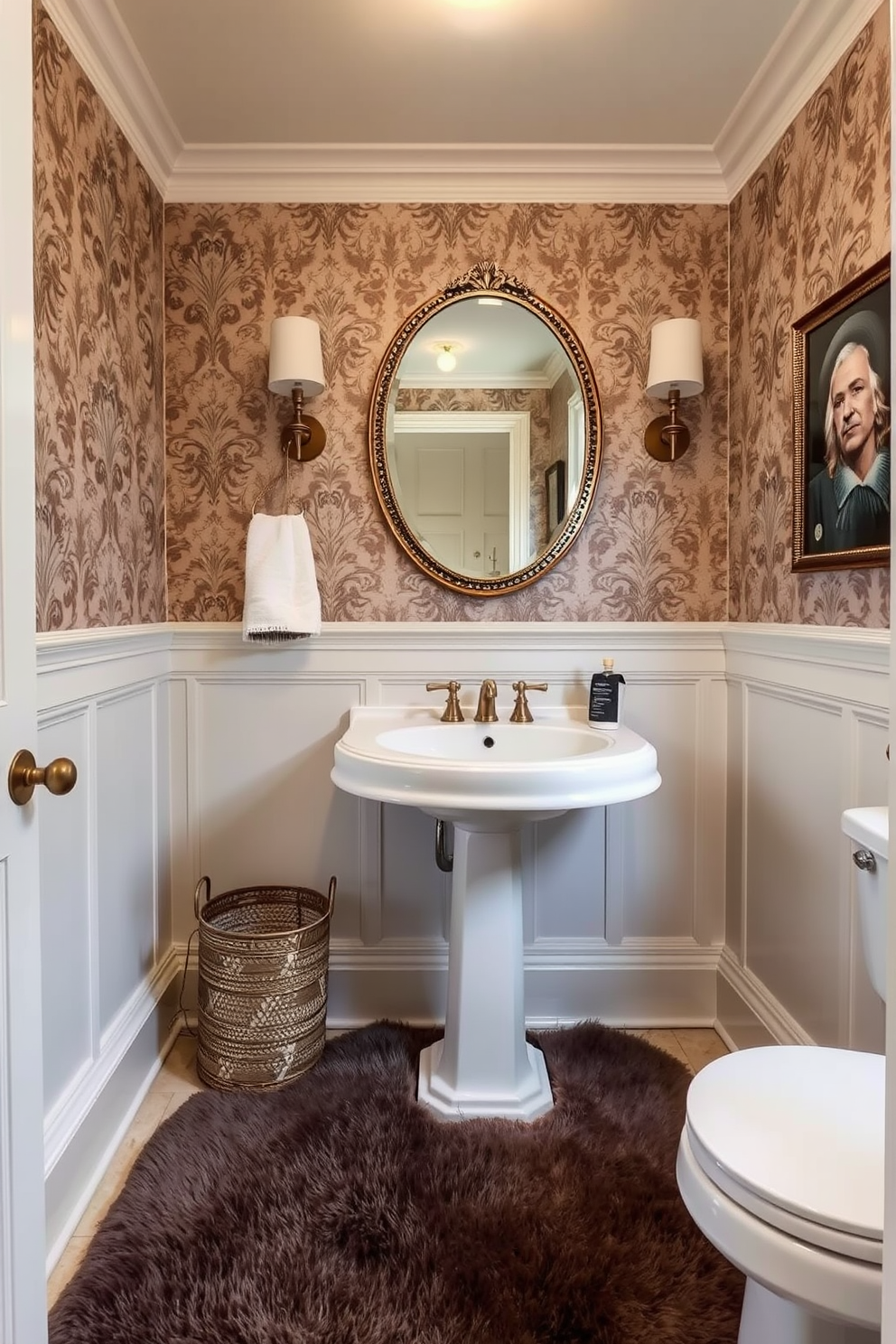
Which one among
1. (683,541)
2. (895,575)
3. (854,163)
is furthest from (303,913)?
(854,163)

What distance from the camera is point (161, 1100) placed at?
72.6 inches

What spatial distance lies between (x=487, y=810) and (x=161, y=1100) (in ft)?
3.60

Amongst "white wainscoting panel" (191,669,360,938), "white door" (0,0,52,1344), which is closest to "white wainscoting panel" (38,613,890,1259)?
"white wainscoting panel" (191,669,360,938)

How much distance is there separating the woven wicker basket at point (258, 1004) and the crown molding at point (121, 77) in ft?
5.98

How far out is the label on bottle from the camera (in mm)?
1994

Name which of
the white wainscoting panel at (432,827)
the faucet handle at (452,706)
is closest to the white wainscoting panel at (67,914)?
the white wainscoting panel at (432,827)

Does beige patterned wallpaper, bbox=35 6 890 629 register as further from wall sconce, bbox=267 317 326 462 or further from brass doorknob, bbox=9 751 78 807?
brass doorknob, bbox=9 751 78 807

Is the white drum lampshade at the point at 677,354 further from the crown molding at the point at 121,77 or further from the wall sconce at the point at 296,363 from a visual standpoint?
the crown molding at the point at 121,77

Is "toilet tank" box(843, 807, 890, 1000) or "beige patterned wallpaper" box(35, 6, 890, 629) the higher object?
"beige patterned wallpaper" box(35, 6, 890, 629)

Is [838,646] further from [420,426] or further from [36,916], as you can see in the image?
[36,916]

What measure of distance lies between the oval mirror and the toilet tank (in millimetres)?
1129

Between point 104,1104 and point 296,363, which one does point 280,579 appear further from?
point 104,1104

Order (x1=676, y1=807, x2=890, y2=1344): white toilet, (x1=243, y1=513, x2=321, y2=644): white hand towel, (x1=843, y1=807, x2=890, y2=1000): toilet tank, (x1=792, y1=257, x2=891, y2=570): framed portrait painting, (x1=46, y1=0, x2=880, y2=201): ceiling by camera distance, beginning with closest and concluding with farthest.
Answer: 1. (x1=676, y1=807, x2=890, y2=1344): white toilet
2. (x1=843, y1=807, x2=890, y2=1000): toilet tank
3. (x1=792, y1=257, x2=891, y2=570): framed portrait painting
4. (x1=46, y1=0, x2=880, y2=201): ceiling
5. (x1=243, y1=513, x2=321, y2=644): white hand towel

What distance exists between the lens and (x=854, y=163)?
4.88 ft
